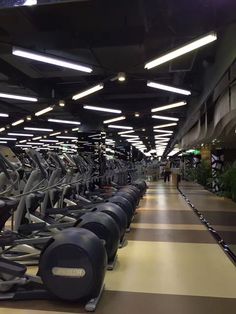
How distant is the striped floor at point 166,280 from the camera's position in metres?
3.13

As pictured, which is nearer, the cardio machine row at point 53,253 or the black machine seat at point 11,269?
the cardio machine row at point 53,253

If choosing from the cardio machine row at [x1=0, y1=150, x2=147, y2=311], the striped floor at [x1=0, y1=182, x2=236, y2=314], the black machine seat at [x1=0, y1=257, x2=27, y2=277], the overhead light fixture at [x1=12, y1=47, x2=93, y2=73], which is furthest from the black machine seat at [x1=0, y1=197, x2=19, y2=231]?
the overhead light fixture at [x1=12, y1=47, x2=93, y2=73]

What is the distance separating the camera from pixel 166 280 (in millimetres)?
3883

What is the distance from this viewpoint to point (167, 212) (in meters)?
9.24

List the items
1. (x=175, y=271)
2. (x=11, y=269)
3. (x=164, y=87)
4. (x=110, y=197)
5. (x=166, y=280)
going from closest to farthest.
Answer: (x=11, y=269) → (x=166, y=280) → (x=175, y=271) → (x=110, y=197) → (x=164, y=87)

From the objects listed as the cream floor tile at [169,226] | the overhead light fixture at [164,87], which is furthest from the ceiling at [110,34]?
the cream floor tile at [169,226]

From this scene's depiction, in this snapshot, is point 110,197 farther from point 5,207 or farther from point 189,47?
point 5,207

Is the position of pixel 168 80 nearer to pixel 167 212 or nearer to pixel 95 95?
pixel 95 95

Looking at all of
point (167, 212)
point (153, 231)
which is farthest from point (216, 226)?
point (167, 212)

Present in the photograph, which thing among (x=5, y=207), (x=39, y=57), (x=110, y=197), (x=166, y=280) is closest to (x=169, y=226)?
(x=110, y=197)

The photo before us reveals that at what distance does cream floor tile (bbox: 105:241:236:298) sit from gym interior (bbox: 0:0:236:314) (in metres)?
0.02

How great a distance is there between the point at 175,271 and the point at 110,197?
310 cm

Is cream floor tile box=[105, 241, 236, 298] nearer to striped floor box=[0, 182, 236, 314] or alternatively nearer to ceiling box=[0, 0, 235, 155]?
striped floor box=[0, 182, 236, 314]

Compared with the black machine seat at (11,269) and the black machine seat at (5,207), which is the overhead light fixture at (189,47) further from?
the black machine seat at (11,269)
